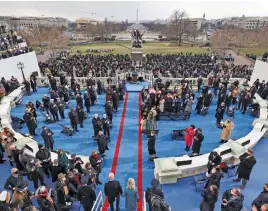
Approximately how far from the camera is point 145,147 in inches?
387

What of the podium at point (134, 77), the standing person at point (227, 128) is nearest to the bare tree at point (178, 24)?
the podium at point (134, 77)

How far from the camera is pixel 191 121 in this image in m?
12.6

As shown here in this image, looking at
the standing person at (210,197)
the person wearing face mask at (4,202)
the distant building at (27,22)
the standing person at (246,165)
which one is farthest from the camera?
the distant building at (27,22)

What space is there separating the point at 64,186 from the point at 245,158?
5248mm

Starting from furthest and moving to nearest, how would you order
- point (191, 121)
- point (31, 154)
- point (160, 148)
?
point (191, 121) < point (160, 148) < point (31, 154)

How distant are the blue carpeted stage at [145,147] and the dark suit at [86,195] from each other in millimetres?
1219

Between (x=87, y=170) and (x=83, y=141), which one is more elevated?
(x=87, y=170)

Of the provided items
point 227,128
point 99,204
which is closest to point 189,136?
point 227,128

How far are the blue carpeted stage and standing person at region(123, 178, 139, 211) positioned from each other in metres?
0.85

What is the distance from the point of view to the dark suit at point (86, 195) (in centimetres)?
536

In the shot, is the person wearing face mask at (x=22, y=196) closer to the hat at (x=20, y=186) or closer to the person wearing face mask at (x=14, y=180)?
the hat at (x=20, y=186)

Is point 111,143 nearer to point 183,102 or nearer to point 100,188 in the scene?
point 100,188

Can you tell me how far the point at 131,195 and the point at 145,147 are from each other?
4263mm

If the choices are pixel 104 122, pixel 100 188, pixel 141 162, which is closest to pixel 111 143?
pixel 104 122
